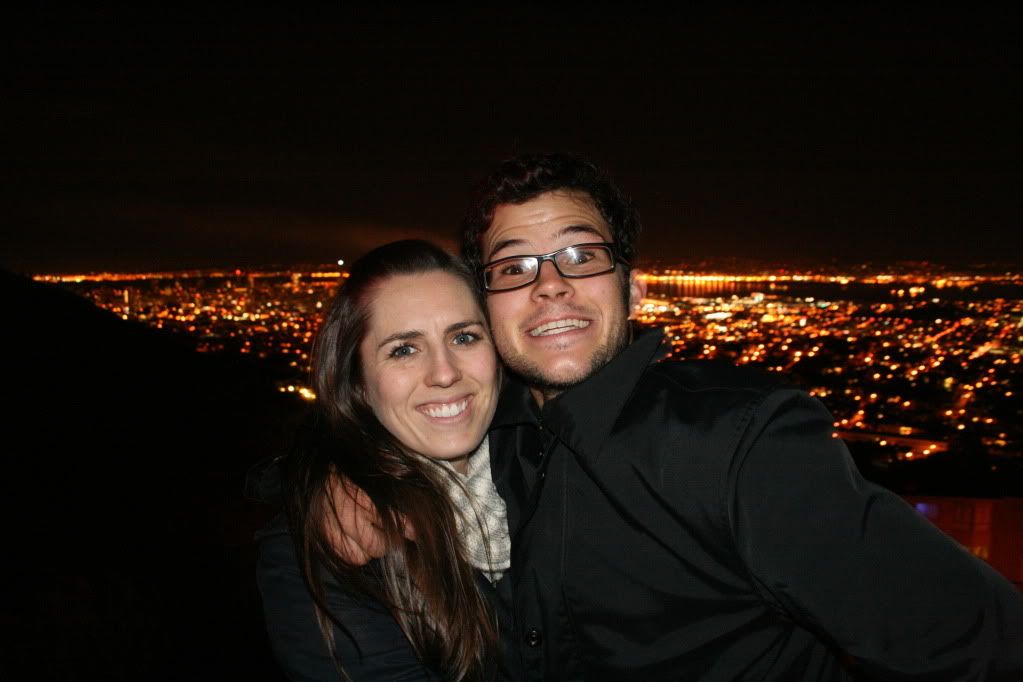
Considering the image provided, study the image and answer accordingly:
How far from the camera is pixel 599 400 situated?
5.80 feet

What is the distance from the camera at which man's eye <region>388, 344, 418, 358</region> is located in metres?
2.24

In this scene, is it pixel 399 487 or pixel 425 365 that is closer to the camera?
pixel 399 487

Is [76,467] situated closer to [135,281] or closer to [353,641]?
[353,641]

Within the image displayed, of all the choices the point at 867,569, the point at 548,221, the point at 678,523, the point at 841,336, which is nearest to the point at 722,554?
the point at 678,523

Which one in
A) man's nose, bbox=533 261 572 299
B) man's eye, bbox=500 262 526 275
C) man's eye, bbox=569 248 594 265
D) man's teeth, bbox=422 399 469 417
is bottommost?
man's teeth, bbox=422 399 469 417

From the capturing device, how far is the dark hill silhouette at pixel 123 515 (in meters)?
2.93

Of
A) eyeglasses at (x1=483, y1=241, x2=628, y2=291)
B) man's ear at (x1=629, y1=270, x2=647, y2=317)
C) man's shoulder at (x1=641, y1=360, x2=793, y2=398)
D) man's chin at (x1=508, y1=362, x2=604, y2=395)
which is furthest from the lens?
man's ear at (x1=629, y1=270, x2=647, y2=317)

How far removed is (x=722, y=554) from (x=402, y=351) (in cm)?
142

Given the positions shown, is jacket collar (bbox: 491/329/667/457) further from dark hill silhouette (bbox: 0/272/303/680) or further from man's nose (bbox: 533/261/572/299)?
dark hill silhouette (bbox: 0/272/303/680)

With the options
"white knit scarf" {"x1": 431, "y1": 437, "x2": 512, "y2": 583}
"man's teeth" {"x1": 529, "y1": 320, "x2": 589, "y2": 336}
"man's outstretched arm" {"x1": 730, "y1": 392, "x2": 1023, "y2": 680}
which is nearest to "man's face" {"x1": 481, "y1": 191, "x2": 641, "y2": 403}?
"man's teeth" {"x1": 529, "y1": 320, "x2": 589, "y2": 336}

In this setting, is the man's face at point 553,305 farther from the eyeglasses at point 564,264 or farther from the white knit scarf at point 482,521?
the white knit scarf at point 482,521

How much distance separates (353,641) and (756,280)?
4395cm

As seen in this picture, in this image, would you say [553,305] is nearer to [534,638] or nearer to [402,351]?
[402,351]

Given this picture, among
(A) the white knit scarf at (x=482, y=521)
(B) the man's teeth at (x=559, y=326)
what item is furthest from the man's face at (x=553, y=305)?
(A) the white knit scarf at (x=482, y=521)
